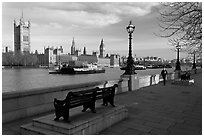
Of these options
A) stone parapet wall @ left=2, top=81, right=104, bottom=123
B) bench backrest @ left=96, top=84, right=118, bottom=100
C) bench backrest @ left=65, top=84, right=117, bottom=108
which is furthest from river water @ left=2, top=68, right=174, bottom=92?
bench backrest @ left=65, top=84, right=117, bottom=108

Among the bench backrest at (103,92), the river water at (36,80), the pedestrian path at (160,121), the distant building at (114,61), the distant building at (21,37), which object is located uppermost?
the distant building at (21,37)

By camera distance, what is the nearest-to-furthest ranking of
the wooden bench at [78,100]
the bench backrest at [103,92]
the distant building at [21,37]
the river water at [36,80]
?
the wooden bench at [78,100], the bench backrest at [103,92], the river water at [36,80], the distant building at [21,37]

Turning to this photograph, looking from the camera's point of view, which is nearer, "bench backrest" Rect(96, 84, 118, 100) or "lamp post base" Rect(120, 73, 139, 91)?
"bench backrest" Rect(96, 84, 118, 100)

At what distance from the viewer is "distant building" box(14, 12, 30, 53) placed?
162125 mm

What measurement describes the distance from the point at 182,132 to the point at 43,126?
10.7 ft

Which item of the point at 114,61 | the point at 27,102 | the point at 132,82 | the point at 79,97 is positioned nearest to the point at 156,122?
the point at 79,97

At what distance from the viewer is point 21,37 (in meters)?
163

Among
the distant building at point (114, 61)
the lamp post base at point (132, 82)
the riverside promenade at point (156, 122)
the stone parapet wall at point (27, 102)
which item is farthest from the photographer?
the distant building at point (114, 61)

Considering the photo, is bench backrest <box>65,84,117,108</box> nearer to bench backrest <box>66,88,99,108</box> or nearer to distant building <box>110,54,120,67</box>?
bench backrest <box>66,88,99,108</box>

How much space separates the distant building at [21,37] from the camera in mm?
162125

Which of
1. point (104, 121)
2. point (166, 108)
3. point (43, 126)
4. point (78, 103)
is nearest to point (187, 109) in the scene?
point (166, 108)

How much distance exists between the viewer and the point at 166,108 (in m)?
8.06

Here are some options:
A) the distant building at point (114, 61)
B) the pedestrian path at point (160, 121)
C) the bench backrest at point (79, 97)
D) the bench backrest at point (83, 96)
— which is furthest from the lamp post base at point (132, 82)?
the distant building at point (114, 61)

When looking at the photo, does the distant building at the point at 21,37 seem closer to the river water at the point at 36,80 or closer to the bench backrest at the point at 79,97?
the river water at the point at 36,80
